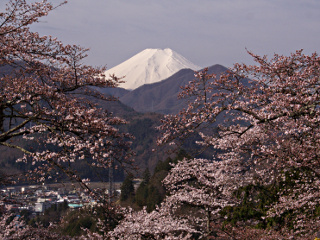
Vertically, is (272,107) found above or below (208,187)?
above

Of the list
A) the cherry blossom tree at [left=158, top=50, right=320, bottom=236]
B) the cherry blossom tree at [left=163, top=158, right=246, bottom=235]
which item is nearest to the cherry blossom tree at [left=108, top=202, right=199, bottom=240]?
the cherry blossom tree at [left=163, top=158, right=246, bottom=235]

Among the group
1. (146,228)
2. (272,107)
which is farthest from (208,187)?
(272,107)

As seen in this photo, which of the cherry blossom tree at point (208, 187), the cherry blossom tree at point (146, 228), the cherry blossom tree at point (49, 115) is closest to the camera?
the cherry blossom tree at point (49, 115)

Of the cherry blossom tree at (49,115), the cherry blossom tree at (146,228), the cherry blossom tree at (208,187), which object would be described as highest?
the cherry blossom tree at (49,115)

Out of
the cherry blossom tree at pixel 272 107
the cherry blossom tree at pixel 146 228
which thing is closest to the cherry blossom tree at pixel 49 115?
the cherry blossom tree at pixel 272 107

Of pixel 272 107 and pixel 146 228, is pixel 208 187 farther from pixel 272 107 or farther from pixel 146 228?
pixel 272 107

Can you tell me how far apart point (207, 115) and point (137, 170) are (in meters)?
2.31

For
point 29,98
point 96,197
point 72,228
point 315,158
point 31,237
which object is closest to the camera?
point 96,197

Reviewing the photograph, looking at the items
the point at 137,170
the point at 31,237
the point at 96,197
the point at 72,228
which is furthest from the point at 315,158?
the point at 72,228

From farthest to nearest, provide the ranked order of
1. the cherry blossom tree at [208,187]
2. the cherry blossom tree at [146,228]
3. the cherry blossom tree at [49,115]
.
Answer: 1. the cherry blossom tree at [208,187]
2. the cherry blossom tree at [146,228]
3. the cherry blossom tree at [49,115]

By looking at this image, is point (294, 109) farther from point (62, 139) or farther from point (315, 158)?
point (62, 139)

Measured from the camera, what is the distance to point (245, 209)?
17141 mm

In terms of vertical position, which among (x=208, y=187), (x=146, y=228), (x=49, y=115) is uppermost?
(x=49, y=115)

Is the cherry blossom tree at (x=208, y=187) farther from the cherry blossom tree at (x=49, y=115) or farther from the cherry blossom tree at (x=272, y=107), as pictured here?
the cherry blossom tree at (x=49, y=115)
